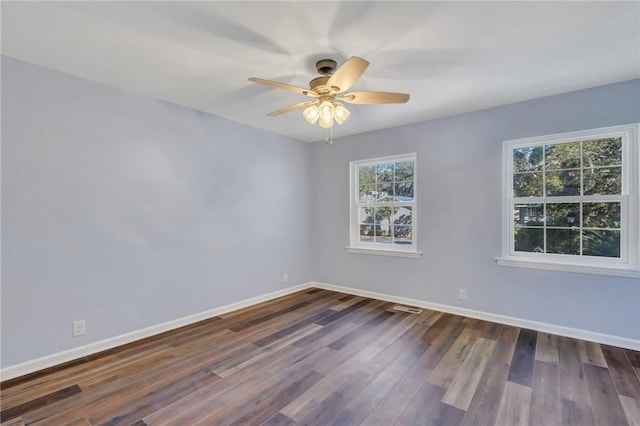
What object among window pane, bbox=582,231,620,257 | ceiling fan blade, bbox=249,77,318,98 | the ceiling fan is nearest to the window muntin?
window pane, bbox=582,231,620,257

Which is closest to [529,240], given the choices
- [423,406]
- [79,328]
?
[423,406]

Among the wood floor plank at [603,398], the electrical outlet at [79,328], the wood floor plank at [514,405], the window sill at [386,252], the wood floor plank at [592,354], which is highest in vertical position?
the window sill at [386,252]

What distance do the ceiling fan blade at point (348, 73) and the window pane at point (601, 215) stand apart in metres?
2.73

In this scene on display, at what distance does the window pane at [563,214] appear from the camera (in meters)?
2.97

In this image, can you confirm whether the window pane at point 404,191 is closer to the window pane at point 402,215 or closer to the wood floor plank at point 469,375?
the window pane at point 402,215

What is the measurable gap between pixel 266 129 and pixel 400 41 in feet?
8.21

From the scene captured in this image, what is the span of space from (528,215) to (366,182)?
6.91ft

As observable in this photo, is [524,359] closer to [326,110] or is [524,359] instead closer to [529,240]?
[529,240]

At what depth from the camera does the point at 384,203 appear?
430 centimetres

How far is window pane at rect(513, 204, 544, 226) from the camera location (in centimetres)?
317

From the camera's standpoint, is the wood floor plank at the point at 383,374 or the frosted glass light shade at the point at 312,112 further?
the frosted glass light shade at the point at 312,112

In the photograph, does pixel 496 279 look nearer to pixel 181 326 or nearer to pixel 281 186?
pixel 281 186

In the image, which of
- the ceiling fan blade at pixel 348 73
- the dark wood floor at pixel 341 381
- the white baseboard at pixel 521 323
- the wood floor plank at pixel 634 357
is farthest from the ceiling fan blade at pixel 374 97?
the wood floor plank at pixel 634 357

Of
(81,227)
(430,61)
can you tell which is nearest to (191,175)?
(81,227)
